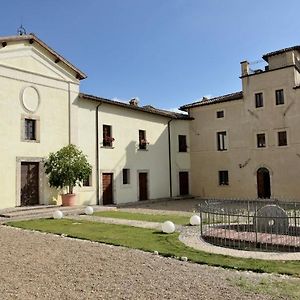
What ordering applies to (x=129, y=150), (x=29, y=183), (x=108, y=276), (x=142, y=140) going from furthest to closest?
1. (x=142, y=140)
2. (x=129, y=150)
3. (x=29, y=183)
4. (x=108, y=276)

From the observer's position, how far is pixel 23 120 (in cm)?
1809

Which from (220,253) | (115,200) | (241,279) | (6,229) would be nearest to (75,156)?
(115,200)

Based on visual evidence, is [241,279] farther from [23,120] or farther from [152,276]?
[23,120]

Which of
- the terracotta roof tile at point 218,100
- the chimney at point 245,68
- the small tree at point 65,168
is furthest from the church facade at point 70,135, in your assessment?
the chimney at point 245,68

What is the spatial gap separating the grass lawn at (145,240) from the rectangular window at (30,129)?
5547 mm

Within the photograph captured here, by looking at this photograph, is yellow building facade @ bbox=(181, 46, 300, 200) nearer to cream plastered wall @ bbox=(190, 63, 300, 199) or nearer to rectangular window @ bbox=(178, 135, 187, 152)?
cream plastered wall @ bbox=(190, 63, 300, 199)

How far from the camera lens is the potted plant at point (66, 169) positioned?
18062mm

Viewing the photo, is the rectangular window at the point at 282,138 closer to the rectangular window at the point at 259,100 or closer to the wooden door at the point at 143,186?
the rectangular window at the point at 259,100

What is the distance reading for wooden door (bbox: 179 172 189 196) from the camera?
2742 centimetres

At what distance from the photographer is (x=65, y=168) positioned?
18.0 meters

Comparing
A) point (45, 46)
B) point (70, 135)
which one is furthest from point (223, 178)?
point (45, 46)

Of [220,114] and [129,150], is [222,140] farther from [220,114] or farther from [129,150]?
[129,150]

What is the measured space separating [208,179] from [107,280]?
833 inches

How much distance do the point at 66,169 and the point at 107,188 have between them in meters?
4.77
